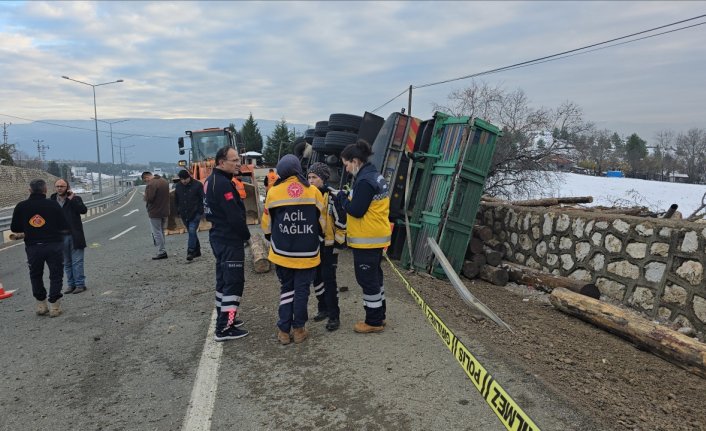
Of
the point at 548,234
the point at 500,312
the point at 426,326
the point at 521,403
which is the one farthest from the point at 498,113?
the point at 521,403

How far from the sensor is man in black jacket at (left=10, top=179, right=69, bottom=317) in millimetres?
5672

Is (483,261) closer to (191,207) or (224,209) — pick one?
(224,209)

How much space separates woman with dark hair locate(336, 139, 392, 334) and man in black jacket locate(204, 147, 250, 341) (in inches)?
43.2

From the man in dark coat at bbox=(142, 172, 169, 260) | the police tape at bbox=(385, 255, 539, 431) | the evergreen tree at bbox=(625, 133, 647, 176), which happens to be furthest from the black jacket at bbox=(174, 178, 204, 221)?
the evergreen tree at bbox=(625, 133, 647, 176)

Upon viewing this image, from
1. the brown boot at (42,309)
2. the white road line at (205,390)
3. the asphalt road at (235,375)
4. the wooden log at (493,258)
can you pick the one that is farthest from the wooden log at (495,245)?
the brown boot at (42,309)

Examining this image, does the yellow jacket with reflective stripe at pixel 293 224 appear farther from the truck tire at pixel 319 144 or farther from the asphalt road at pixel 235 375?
the truck tire at pixel 319 144

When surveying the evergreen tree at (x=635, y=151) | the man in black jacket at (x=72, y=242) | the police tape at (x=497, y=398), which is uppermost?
the evergreen tree at (x=635, y=151)

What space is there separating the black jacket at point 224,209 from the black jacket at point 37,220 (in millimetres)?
2614

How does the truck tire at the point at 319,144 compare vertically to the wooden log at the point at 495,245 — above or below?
above

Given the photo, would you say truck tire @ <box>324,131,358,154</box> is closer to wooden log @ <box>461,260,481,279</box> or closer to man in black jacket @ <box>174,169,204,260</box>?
man in black jacket @ <box>174,169,204,260</box>

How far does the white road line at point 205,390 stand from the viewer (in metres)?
3.04

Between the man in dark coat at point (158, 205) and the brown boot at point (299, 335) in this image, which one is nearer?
the brown boot at point (299, 335)

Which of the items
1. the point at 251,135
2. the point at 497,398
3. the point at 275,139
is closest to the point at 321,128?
the point at 497,398

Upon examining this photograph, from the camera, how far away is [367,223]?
4.34 m
